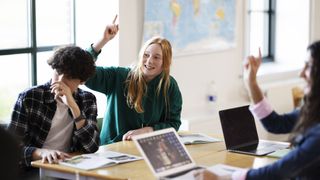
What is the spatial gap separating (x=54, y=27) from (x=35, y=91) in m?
1.33

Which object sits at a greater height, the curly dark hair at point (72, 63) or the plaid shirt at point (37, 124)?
the curly dark hair at point (72, 63)

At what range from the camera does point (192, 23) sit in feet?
17.7

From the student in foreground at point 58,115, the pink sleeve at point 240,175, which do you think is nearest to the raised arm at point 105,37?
the student in foreground at point 58,115

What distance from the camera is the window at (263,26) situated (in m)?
7.02

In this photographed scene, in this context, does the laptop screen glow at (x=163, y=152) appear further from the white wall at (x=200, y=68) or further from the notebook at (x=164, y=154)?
the white wall at (x=200, y=68)

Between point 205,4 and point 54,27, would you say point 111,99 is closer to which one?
point 54,27

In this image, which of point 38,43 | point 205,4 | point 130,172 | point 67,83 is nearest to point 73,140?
point 67,83

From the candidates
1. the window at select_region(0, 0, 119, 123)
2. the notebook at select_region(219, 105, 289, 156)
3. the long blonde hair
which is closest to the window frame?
the window at select_region(0, 0, 119, 123)

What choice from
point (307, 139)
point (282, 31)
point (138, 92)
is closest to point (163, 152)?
point (307, 139)

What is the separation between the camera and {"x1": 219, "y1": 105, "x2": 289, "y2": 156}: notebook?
3.43m

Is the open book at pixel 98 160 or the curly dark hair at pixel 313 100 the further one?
the open book at pixel 98 160

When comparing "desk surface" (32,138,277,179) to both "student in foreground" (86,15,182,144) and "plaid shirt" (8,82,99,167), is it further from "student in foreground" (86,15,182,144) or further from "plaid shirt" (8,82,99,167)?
"student in foreground" (86,15,182,144)

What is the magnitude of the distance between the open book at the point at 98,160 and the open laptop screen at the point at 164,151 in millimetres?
404

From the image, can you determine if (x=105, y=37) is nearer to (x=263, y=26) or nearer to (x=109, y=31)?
(x=109, y=31)
